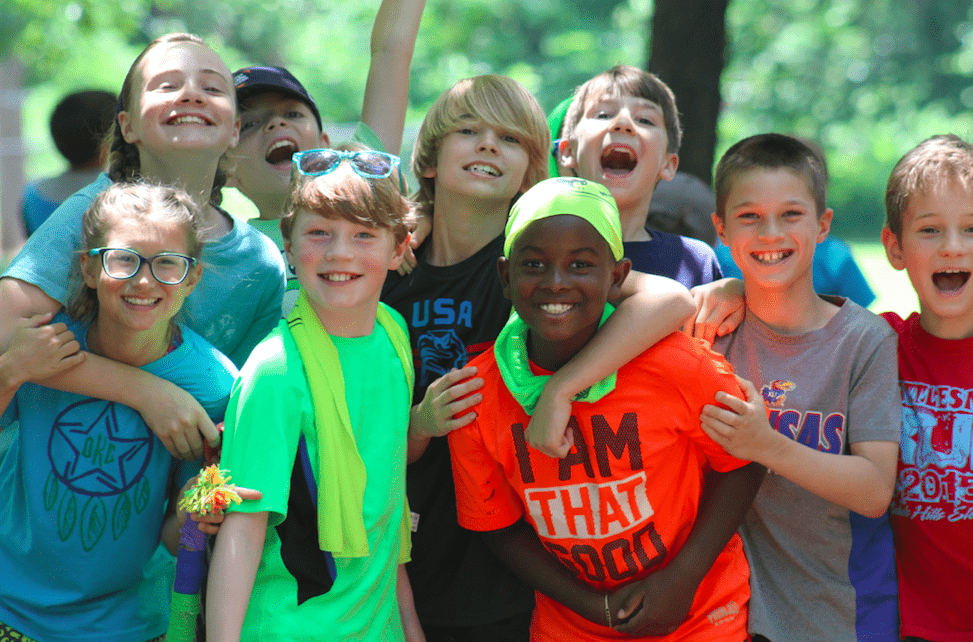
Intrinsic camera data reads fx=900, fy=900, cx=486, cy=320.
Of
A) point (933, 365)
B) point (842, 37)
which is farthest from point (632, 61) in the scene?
point (933, 365)

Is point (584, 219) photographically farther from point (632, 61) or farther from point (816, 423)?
point (632, 61)

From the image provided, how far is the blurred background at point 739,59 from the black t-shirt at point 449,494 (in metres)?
27.1

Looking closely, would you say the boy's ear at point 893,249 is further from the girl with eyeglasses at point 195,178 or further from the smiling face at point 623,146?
the girl with eyeglasses at point 195,178

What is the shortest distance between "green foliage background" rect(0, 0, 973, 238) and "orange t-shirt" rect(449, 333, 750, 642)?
28.6m

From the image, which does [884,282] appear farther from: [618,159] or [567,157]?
[618,159]

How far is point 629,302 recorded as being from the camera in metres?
2.53

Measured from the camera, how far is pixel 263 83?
348 centimetres

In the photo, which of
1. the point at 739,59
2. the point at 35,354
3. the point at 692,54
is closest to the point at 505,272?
the point at 35,354

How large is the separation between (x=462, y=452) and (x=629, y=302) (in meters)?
0.65

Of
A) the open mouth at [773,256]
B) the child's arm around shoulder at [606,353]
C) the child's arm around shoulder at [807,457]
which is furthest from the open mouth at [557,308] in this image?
the open mouth at [773,256]

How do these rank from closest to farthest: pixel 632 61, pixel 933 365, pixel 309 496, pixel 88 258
→ 1. pixel 309 496
2. pixel 88 258
3. pixel 933 365
4. pixel 632 61

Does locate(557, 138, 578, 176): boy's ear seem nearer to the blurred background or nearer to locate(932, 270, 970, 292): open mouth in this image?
locate(932, 270, 970, 292): open mouth

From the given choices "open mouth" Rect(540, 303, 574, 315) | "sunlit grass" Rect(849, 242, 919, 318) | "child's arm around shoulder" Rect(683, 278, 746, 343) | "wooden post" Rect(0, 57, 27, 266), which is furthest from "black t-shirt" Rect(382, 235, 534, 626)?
"wooden post" Rect(0, 57, 27, 266)

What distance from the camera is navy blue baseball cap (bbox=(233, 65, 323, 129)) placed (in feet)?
11.4
